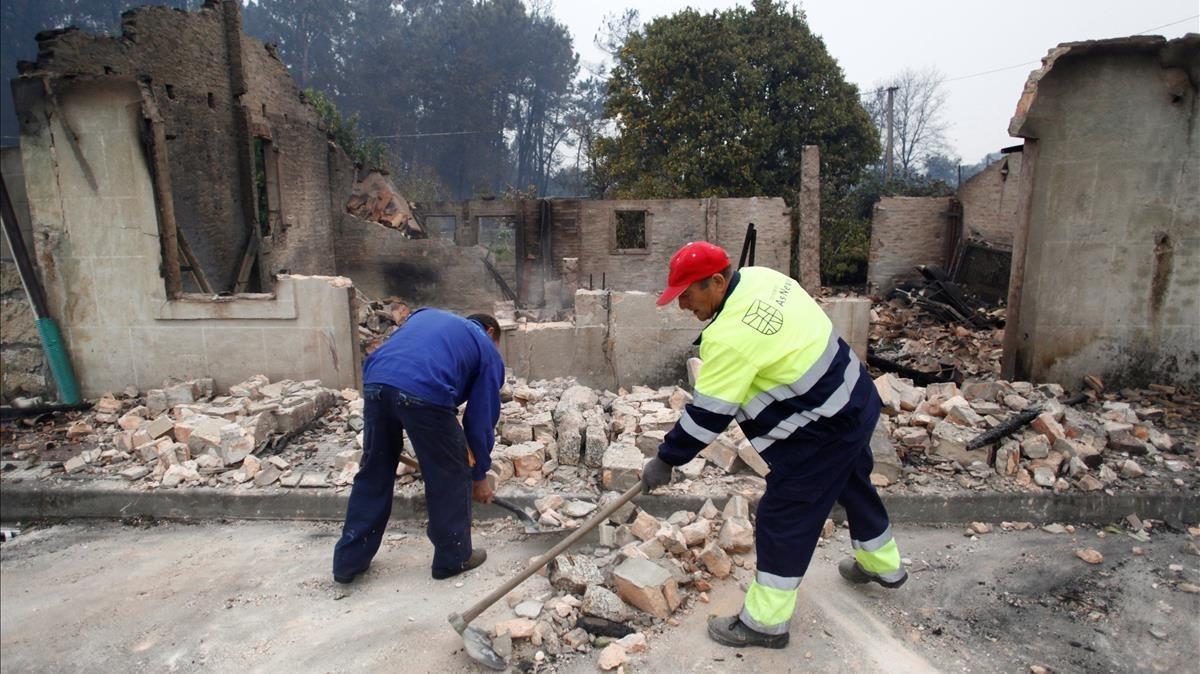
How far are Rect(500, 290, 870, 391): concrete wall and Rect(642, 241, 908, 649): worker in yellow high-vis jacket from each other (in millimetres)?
3268

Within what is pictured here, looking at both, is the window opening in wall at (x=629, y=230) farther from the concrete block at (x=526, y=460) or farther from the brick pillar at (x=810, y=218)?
the concrete block at (x=526, y=460)

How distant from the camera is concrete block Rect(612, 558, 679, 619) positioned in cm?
319

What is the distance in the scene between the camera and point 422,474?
A: 3488 millimetres

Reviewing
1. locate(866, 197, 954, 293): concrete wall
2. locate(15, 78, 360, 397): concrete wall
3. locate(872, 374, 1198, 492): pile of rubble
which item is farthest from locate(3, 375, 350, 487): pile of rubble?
locate(866, 197, 954, 293): concrete wall

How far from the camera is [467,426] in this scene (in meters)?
3.56

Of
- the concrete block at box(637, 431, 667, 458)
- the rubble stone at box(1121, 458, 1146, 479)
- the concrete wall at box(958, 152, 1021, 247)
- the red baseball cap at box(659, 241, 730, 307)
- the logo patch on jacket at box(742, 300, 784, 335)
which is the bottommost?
the rubble stone at box(1121, 458, 1146, 479)

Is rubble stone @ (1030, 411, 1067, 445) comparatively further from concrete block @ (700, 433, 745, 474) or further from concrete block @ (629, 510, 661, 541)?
concrete block @ (629, 510, 661, 541)

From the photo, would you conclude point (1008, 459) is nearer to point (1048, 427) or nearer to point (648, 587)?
point (1048, 427)

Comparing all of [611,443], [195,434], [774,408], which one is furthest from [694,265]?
[195,434]

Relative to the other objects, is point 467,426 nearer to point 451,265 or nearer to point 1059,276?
point 1059,276

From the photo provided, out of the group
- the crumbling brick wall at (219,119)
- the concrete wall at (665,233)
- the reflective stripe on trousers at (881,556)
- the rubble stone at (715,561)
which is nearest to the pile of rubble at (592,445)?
the rubble stone at (715,561)

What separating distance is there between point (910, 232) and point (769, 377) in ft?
51.7

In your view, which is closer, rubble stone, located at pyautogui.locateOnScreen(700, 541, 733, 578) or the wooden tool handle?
the wooden tool handle

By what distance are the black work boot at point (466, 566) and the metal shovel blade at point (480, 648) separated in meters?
0.60
